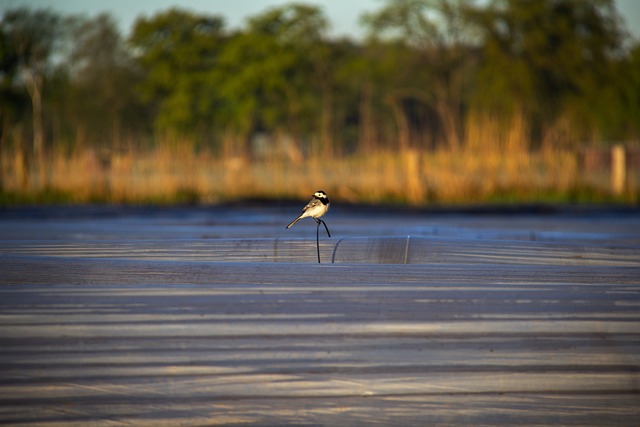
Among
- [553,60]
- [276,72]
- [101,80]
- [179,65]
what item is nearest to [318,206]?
[553,60]

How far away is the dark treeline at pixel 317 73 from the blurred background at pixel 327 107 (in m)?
0.10

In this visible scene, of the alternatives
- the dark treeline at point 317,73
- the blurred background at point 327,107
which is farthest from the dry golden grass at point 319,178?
the dark treeline at point 317,73

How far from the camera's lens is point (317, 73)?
48000 mm

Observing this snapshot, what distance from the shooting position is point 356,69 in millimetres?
45469

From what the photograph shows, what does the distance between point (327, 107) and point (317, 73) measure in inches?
101

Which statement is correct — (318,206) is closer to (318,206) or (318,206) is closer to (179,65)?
(318,206)

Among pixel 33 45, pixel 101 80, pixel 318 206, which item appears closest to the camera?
pixel 318 206

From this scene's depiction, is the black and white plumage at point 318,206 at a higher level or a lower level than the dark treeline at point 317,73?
lower

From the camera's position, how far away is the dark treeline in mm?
35812

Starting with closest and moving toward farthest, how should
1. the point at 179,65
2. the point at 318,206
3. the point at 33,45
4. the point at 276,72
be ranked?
1. the point at 318,206
2. the point at 33,45
3. the point at 276,72
4. the point at 179,65

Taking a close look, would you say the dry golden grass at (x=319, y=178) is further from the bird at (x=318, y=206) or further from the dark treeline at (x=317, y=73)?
the dark treeline at (x=317, y=73)

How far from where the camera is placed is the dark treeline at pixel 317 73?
35812mm

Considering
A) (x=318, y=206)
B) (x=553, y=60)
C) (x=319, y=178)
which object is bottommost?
(x=318, y=206)

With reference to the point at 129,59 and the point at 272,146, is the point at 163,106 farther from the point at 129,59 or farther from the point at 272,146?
the point at 272,146
